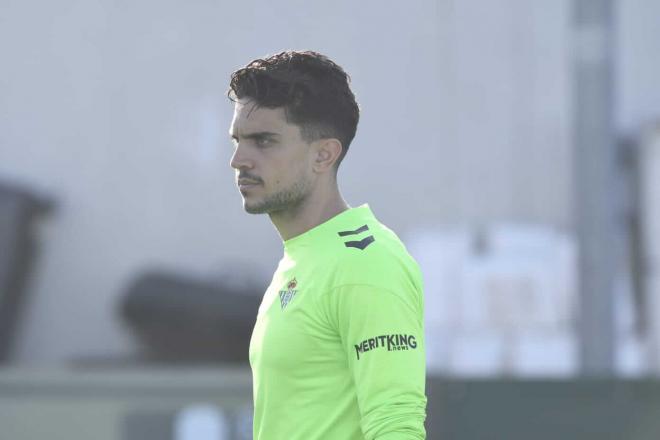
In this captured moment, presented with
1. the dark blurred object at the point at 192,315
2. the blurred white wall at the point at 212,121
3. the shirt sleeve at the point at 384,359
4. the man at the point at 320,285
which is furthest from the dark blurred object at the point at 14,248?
the shirt sleeve at the point at 384,359

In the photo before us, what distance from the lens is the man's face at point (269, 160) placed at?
101 inches

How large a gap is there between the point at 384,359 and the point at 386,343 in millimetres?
28

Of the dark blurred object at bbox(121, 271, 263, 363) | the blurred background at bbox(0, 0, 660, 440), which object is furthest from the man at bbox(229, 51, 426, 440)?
the dark blurred object at bbox(121, 271, 263, 363)

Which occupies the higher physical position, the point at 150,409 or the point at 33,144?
the point at 33,144

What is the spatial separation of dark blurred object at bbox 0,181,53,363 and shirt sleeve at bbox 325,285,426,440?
7639mm

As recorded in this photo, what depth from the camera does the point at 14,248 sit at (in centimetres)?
975

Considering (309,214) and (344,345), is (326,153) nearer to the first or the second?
(309,214)

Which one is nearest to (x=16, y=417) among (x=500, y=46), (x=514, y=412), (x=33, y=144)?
(x=514, y=412)

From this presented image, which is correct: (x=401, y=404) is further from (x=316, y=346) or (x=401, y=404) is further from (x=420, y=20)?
(x=420, y=20)

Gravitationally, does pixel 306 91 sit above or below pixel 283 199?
above

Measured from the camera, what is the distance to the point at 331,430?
7.95 feet

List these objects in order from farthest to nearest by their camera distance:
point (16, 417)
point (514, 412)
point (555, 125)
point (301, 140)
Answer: point (555, 125) < point (16, 417) < point (514, 412) < point (301, 140)

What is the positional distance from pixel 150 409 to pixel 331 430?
4864 millimetres

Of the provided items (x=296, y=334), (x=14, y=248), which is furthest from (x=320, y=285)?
(x=14, y=248)
